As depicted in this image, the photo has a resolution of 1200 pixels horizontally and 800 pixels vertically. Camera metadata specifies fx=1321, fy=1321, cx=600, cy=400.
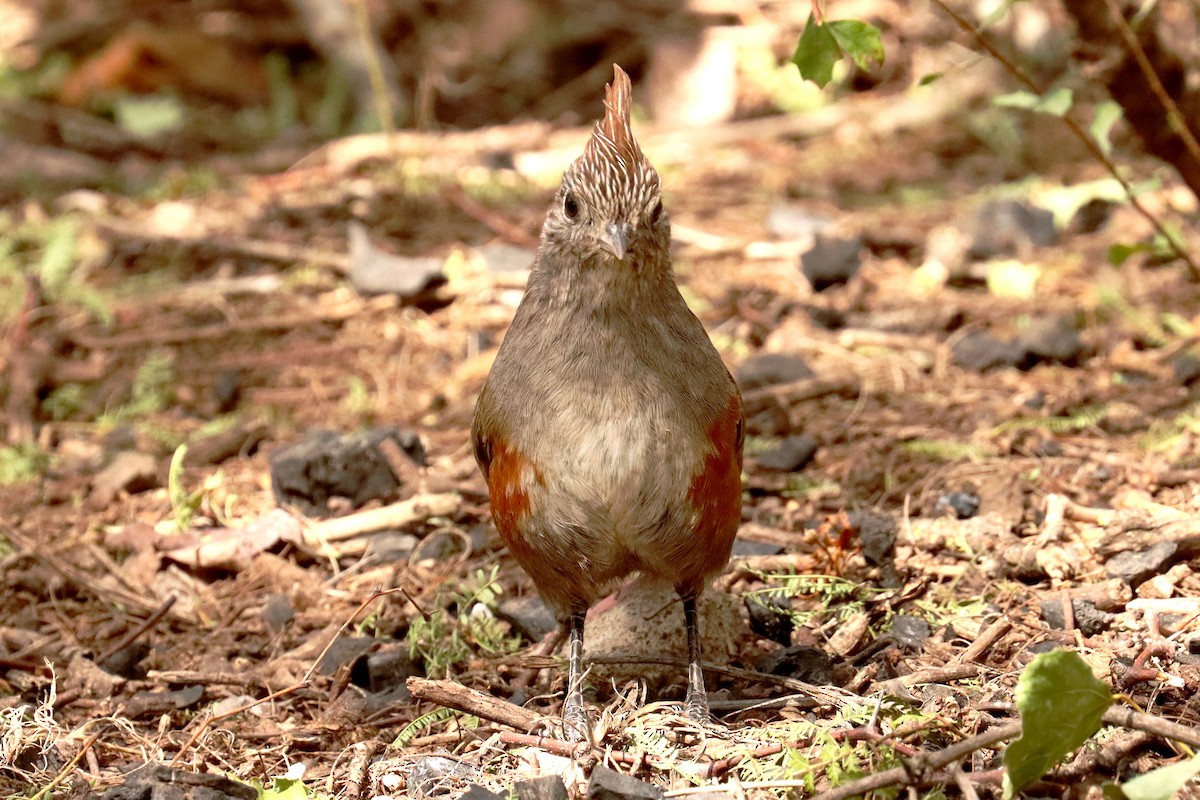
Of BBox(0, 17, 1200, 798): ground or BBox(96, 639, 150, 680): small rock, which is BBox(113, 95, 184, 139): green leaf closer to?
BBox(0, 17, 1200, 798): ground

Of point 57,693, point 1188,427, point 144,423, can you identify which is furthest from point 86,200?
point 1188,427

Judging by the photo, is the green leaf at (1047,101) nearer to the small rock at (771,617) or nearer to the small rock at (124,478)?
the small rock at (771,617)

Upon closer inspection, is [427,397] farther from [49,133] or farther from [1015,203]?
Answer: [49,133]

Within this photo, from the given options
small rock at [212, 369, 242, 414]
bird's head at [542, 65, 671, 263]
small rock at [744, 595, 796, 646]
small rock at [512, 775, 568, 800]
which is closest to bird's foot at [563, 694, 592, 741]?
small rock at [512, 775, 568, 800]

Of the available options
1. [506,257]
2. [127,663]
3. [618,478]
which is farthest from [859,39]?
[506,257]

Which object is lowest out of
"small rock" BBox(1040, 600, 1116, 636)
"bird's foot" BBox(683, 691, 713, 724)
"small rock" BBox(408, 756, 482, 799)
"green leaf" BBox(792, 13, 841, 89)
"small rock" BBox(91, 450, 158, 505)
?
"small rock" BBox(91, 450, 158, 505)

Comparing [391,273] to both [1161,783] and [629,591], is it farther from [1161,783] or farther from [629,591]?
[1161,783]
